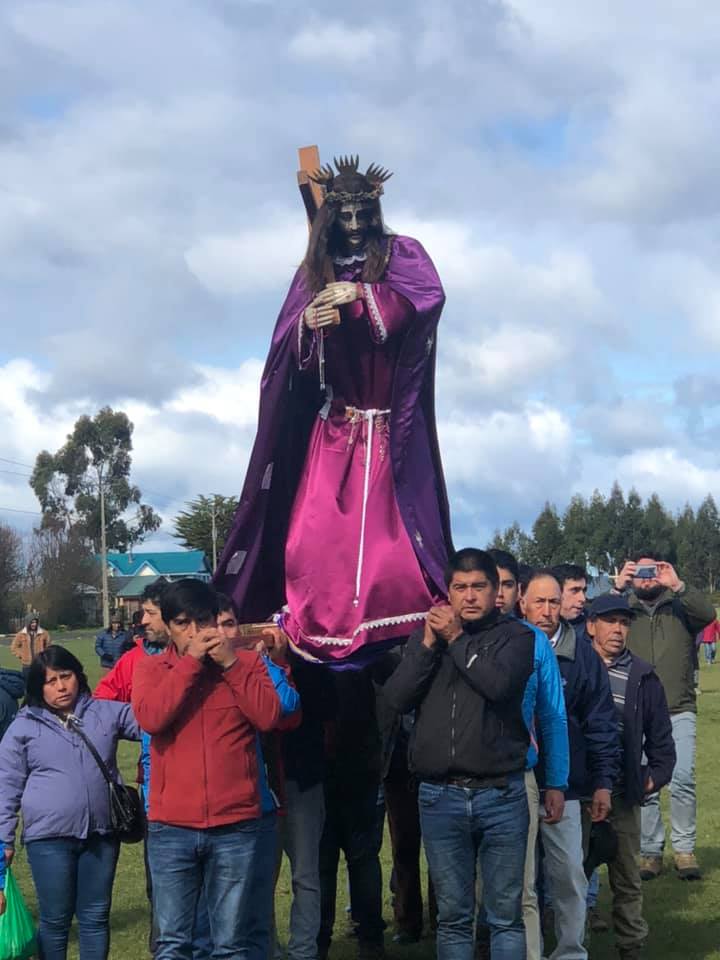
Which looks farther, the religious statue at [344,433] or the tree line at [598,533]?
the tree line at [598,533]

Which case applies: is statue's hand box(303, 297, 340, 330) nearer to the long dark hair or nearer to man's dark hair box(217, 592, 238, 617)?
the long dark hair

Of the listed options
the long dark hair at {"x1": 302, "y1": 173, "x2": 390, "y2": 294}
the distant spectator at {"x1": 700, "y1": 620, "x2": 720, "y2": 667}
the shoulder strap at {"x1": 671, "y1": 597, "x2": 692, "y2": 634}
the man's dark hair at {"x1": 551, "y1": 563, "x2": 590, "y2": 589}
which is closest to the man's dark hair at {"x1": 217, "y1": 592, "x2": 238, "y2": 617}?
the long dark hair at {"x1": 302, "y1": 173, "x2": 390, "y2": 294}

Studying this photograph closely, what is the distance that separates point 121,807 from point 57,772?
0.32 metres

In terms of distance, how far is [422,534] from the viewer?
6.48m

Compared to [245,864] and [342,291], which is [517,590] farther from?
[245,864]

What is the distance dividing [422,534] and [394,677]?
1133 mm

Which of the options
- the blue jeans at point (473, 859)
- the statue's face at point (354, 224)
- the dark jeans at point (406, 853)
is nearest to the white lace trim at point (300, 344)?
the statue's face at point (354, 224)

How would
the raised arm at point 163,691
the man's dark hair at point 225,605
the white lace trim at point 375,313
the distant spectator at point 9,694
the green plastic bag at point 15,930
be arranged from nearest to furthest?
the raised arm at point 163,691 < the man's dark hair at point 225,605 < the green plastic bag at point 15,930 < the white lace trim at point 375,313 < the distant spectator at point 9,694

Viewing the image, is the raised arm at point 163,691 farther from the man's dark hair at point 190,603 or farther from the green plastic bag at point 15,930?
the green plastic bag at point 15,930

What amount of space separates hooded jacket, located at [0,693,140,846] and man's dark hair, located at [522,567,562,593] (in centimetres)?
200

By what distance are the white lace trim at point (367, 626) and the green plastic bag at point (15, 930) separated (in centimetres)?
173

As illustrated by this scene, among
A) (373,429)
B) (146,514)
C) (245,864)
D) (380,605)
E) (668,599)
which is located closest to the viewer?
(245,864)

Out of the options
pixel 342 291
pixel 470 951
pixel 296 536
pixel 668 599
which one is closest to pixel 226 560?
pixel 296 536

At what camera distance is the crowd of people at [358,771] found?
17.2ft
